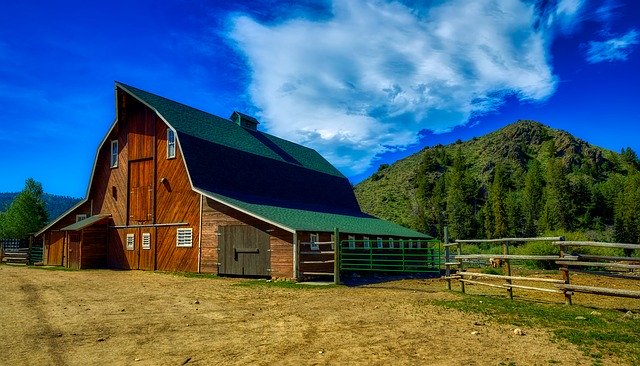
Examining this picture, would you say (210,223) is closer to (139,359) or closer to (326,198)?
(326,198)

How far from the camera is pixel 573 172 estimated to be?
84250mm

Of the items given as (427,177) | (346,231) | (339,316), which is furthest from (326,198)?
(427,177)

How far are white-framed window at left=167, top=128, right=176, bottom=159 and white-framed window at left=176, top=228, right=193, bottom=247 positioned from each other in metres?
4.35

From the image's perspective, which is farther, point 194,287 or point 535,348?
point 194,287

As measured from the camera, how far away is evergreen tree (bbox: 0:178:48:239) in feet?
192

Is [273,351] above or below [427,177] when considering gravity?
below

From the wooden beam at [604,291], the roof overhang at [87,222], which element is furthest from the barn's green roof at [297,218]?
the wooden beam at [604,291]

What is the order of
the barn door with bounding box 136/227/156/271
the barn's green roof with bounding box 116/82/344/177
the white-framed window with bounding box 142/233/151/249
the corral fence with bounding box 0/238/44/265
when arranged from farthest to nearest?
the corral fence with bounding box 0/238/44/265 < the barn's green roof with bounding box 116/82/344/177 < the white-framed window with bounding box 142/233/151/249 < the barn door with bounding box 136/227/156/271

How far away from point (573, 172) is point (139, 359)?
9178cm

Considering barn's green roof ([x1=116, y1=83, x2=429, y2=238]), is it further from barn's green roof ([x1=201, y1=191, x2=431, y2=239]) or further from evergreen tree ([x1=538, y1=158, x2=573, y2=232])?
evergreen tree ([x1=538, y1=158, x2=573, y2=232])

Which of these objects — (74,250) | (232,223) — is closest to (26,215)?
(74,250)

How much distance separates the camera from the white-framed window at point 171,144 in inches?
1031

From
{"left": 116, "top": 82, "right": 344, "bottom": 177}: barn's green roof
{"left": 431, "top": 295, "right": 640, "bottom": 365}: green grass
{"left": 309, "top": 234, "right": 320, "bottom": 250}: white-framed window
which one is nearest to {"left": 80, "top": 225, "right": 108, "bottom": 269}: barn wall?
{"left": 116, "top": 82, "right": 344, "bottom": 177}: barn's green roof

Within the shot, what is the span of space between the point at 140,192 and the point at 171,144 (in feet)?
12.8
